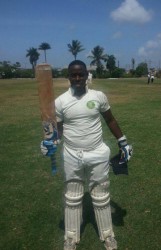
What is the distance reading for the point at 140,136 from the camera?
11352mm

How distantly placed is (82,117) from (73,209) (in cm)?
128

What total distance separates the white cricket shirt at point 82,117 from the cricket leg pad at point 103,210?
585 mm

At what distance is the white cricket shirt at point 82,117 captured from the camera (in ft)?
14.6

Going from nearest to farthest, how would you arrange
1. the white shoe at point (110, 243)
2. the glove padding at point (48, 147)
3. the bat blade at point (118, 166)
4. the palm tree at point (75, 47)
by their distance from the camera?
the glove padding at point (48, 147) → the white shoe at point (110, 243) → the bat blade at point (118, 166) → the palm tree at point (75, 47)

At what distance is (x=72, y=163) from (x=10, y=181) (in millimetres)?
3421

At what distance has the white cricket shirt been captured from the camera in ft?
14.6

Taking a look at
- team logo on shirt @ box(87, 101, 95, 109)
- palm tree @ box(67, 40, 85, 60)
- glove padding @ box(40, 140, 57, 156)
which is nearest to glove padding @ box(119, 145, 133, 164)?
team logo on shirt @ box(87, 101, 95, 109)

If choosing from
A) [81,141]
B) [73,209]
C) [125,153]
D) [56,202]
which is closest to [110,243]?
[73,209]

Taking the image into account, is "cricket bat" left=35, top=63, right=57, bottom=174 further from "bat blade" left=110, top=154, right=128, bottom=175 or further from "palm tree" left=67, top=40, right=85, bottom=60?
"palm tree" left=67, top=40, right=85, bottom=60

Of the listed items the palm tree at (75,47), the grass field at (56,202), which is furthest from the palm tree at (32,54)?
the grass field at (56,202)

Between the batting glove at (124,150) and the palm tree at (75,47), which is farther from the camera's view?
the palm tree at (75,47)

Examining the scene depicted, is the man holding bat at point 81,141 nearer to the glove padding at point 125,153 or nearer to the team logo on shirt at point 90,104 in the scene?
the team logo on shirt at point 90,104

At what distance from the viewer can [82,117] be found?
4.46 meters

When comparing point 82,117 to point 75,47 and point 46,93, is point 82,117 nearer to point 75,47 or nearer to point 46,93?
point 46,93
